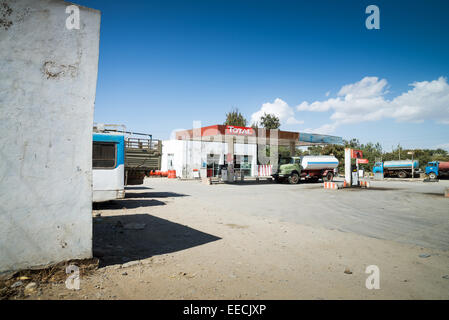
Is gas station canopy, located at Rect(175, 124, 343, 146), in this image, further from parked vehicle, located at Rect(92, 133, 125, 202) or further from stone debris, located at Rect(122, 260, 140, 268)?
stone debris, located at Rect(122, 260, 140, 268)

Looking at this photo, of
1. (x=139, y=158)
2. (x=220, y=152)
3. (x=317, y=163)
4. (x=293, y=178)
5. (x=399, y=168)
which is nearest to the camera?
(x=139, y=158)

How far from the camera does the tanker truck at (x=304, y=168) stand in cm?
2206

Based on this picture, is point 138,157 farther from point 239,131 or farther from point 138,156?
point 239,131

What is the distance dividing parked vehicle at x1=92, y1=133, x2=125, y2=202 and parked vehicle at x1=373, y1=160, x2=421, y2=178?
35.5m

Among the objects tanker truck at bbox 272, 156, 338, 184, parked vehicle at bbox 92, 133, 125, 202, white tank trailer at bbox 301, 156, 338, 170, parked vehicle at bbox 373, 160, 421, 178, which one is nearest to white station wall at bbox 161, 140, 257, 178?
tanker truck at bbox 272, 156, 338, 184

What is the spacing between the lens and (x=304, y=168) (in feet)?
75.1

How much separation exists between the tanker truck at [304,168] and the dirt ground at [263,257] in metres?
14.4

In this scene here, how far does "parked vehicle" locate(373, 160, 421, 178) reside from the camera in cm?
3266

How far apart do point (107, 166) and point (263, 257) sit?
686 centimetres

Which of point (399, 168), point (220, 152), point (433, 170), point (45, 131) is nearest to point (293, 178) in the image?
point (220, 152)

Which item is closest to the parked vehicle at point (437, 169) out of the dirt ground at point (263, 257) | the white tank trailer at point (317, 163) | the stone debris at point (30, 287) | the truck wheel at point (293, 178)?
the white tank trailer at point (317, 163)

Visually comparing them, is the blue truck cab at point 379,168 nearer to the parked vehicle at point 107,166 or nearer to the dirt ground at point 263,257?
the dirt ground at point 263,257

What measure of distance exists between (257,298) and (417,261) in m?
3.02
